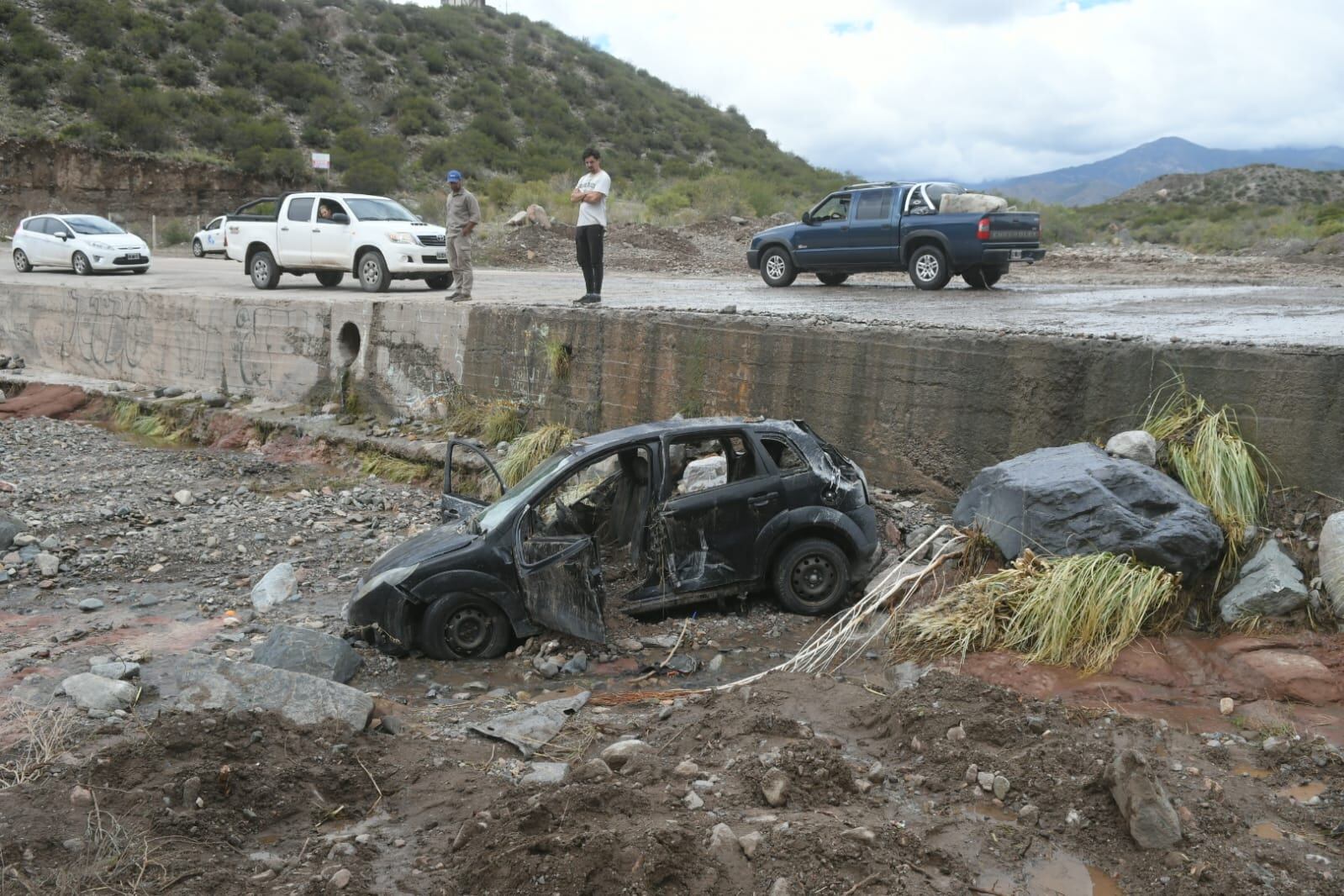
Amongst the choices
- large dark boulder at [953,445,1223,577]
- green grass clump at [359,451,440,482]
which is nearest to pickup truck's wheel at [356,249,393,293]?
green grass clump at [359,451,440,482]

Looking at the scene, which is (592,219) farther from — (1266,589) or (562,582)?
(1266,589)

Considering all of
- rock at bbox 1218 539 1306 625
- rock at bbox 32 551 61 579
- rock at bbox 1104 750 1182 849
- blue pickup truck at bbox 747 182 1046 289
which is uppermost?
blue pickup truck at bbox 747 182 1046 289

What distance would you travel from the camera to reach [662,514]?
7.73 m

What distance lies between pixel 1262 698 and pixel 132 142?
4238 centimetres

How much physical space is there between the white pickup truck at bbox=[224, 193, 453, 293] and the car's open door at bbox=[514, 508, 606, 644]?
11.1 m

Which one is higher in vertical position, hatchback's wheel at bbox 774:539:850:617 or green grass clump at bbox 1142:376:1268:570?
green grass clump at bbox 1142:376:1268:570

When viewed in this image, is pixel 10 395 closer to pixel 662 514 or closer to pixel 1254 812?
pixel 662 514

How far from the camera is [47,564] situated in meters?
10.1

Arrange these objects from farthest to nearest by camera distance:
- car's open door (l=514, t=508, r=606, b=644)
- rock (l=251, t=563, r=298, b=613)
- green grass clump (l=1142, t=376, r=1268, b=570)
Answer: rock (l=251, t=563, r=298, b=613) < green grass clump (l=1142, t=376, r=1268, b=570) < car's open door (l=514, t=508, r=606, b=644)

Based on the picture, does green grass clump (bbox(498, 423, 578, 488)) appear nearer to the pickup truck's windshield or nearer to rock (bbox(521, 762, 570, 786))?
rock (bbox(521, 762, 570, 786))

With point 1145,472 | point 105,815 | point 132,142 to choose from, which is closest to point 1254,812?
point 1145,472

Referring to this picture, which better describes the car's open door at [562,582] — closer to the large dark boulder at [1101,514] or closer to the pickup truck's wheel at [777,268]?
the large dark boulder at [1101,514]

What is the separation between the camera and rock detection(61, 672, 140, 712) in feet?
21.6

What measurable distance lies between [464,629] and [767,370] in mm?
4639
